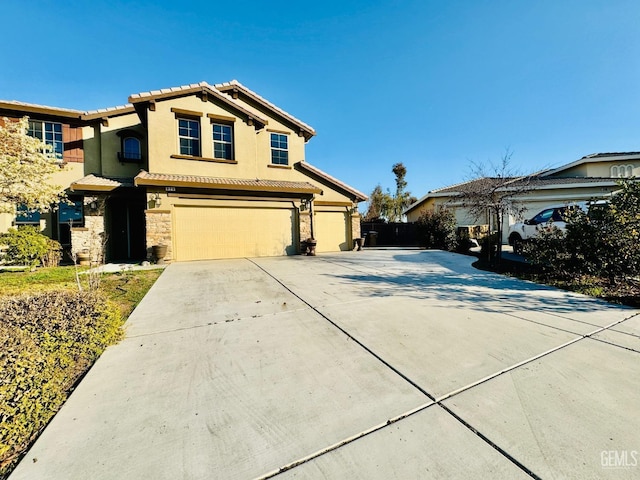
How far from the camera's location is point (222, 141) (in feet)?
38.5

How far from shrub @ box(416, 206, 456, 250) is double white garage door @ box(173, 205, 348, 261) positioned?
818 centimetres

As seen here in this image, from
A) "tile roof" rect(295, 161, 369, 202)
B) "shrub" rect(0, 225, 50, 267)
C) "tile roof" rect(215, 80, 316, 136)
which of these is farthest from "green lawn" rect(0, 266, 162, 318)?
"tile roof" rect(215, 80, 316, 136)

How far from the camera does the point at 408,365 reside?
9.07ft

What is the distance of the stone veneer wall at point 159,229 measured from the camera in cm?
974

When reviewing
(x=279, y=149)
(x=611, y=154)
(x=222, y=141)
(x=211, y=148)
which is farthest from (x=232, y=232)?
(x=611, y=154)

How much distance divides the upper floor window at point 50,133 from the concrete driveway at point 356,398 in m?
11.9

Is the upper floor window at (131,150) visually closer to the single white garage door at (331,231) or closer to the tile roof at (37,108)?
the tile roof at (37,108)

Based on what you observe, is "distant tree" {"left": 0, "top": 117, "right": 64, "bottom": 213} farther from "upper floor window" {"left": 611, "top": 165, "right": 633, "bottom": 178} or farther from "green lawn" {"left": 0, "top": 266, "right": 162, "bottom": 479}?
"upper floor window" {"left": 611, "top": 165, "right": 633, "bottom": 178}

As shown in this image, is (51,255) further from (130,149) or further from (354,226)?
(354,226)

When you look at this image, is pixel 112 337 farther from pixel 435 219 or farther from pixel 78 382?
pixel 435 219

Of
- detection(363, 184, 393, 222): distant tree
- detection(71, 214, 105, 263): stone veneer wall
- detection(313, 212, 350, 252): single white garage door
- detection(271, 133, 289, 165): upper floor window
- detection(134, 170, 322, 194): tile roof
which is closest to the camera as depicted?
detection(134, 170, 322, 194): tile roof

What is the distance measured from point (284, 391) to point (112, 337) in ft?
8.26

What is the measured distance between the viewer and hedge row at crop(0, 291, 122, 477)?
1867 millimetres

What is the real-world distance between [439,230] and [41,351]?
15.8 m
